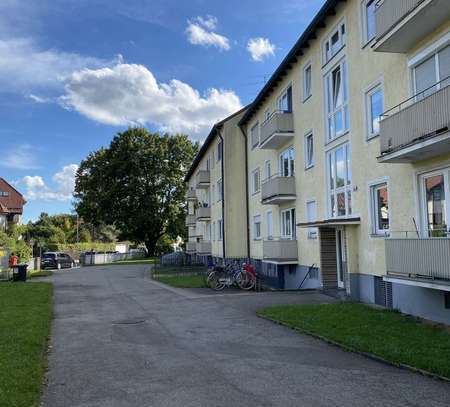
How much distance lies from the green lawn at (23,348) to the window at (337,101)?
10.8 metres

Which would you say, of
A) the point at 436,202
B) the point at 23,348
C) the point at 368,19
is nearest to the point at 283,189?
the point at 368,19

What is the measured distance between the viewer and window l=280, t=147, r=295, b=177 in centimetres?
2136

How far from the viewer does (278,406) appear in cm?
550

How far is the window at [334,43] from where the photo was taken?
15947 mm

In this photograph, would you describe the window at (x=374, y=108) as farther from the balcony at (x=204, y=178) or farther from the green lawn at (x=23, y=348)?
the balcony at (x=204, y=178)

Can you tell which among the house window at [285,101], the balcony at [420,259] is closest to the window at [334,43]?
the house window at [285,101]

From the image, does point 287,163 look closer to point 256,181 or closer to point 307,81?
point 307,81

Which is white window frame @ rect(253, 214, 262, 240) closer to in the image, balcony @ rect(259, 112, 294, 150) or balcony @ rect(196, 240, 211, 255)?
balcony @ rect(259, 112, 294, 150)

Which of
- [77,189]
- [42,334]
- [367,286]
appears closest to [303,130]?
[367,286]

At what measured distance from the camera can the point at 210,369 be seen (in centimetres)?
719

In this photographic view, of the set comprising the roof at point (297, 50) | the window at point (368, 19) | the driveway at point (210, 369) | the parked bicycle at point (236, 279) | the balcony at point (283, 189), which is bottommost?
the driveway at point (210, 369)

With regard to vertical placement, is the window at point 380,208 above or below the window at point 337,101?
below

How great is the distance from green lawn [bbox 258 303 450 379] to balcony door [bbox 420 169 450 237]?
7.00 feet

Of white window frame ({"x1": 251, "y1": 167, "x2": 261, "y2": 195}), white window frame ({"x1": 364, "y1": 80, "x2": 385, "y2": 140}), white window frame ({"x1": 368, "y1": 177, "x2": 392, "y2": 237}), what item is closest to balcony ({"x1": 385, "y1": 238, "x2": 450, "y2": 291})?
white window frame ({"x1": 368, "y1": 177, "x2": 392, "y2": 237})
